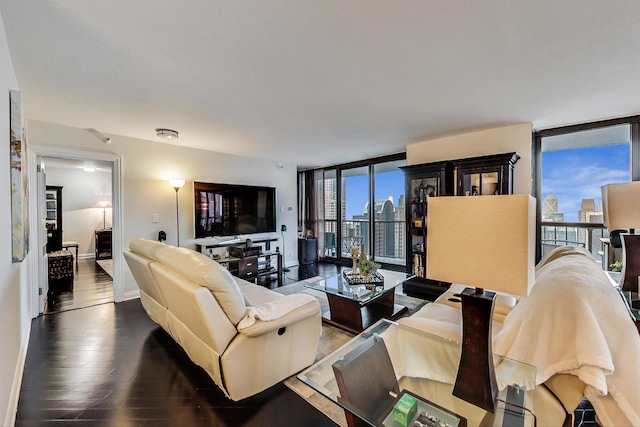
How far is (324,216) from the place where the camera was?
653 cm

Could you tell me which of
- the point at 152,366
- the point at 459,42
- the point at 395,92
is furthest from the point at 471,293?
the point at 152,366

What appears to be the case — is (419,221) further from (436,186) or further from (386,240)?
(386,240)

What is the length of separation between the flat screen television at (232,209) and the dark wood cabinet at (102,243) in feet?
13.7

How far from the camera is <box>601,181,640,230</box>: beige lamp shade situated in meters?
1.65

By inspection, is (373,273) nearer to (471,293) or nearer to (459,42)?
(471,293)

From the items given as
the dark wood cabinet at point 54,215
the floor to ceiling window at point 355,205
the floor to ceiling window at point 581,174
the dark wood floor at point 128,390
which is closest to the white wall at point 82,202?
the dark wood cabinet at point 54,215

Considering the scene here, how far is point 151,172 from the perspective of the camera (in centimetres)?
404

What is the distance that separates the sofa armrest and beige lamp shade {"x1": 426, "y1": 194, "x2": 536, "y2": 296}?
1.04 metres

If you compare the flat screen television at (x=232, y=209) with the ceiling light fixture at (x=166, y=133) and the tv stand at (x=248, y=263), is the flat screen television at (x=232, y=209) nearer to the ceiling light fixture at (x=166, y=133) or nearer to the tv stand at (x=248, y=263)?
the tv stand at (x=248, y=263)

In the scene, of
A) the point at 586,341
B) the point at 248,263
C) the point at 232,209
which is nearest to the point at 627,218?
the point at 586,341

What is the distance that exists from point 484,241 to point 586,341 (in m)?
0.65

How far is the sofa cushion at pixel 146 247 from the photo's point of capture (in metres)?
2.35

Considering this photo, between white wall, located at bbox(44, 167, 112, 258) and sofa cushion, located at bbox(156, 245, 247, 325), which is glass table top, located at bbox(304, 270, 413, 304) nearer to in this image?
sofa cushion, located at bbox(156, 245, 247, 325)

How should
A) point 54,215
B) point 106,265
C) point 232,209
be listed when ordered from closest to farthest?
point 232,209, point 106,265, point 54,215
